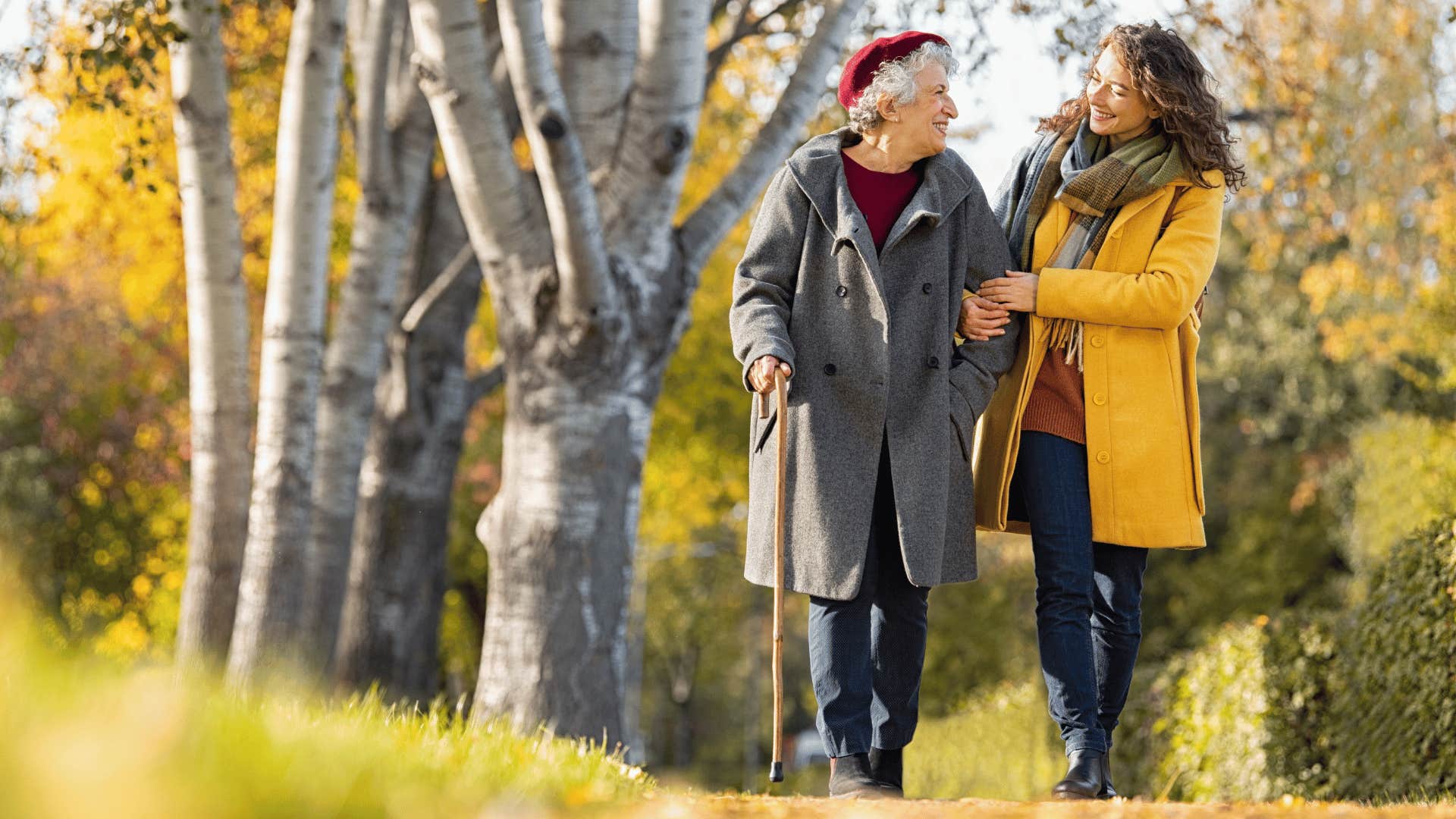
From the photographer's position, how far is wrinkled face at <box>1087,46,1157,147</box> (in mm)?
4348

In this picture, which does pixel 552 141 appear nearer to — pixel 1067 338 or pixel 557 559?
pixel 557 559

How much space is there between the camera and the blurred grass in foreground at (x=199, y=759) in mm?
1819

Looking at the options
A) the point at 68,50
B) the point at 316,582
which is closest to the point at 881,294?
the point at 68,50

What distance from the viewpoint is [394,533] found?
436 inches

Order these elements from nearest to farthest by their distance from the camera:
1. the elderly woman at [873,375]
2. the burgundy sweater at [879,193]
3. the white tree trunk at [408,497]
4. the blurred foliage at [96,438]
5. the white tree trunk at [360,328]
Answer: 1. the elderly woman at [873,375]
2. the burgundy sweater at [879,193]
3. the white tree trunk at [360,328]
4. the white tree trunk at [408,497]
5. the blurred foliage at [96,438]

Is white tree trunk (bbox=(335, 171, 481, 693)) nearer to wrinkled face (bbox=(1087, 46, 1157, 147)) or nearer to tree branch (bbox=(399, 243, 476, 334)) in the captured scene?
tree branch (bbox=(399, 243, 476, 334))

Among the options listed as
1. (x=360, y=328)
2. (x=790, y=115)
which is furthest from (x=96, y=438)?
(x=790, y=115)

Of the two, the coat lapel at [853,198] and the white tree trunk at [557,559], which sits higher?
the coat lapel at [853,198]

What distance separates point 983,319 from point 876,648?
1.05 meters

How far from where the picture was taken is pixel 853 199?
14.4 ft

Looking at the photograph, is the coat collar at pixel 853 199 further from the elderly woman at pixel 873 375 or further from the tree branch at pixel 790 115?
the tree branch at pixel 790 115

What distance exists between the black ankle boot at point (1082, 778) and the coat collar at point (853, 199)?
5.03 ft

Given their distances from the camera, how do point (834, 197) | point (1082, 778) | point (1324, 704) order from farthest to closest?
1. point (1324, 704)
2. point (834, 197)
3. point (1082, 778)

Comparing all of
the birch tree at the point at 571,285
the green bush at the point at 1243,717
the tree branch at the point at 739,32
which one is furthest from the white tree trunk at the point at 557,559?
the tree branch at the point at 739,32
